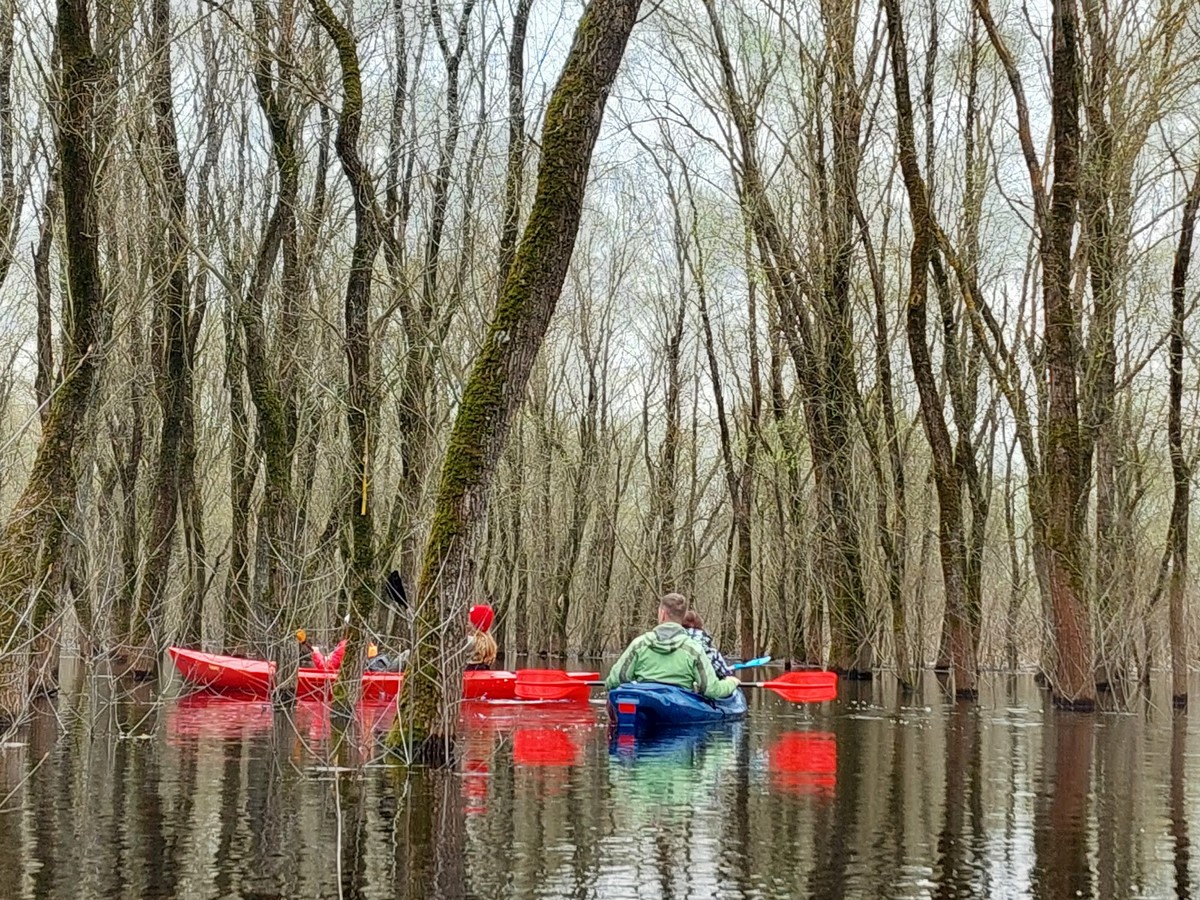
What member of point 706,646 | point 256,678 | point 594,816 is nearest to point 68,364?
point 594,816

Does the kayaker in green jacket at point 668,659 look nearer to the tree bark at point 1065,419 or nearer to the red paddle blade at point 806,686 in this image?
the red paddle blade at point 806,686

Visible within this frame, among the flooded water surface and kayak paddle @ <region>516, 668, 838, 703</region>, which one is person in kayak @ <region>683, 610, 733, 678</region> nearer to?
kayak paddle @ <region>516, 668, 838, 703</region>

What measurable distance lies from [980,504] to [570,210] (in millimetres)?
14233

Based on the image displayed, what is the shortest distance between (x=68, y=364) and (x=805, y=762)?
22.6ft

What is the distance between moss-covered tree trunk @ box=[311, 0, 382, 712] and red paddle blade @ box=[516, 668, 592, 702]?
16.4ft

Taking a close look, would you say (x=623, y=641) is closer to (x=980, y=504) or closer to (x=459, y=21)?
(x=980, y=504)

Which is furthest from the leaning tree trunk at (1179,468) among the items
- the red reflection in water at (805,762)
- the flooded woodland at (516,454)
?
the red reflection in water at (805,762)

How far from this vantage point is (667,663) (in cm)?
1414

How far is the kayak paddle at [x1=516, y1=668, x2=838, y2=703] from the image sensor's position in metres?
17.0

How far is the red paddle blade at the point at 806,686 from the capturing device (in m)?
17.4

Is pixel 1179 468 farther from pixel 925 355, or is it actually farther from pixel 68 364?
pixel 68 364

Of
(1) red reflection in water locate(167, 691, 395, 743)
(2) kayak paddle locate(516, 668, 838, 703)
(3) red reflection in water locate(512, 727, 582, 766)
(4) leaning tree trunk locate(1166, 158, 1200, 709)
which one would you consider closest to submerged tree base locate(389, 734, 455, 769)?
(3) red reflection in water locate(512, 727, 582, 766)

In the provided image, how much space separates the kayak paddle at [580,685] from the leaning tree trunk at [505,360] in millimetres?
7965

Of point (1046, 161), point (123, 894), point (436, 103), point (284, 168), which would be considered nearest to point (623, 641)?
point (1046, 161)
